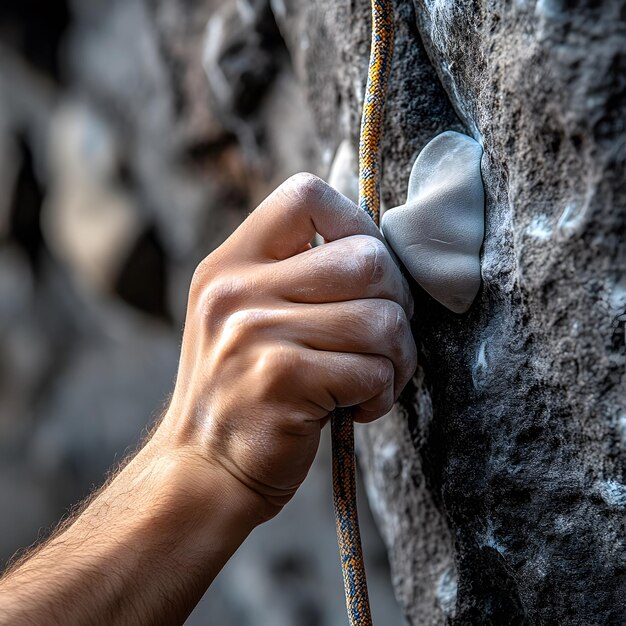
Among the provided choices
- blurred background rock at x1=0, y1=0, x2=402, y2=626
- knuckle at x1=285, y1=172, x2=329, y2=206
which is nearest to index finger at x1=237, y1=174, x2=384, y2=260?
knuckle at x1=285, y1=172, x2=329, y2=206

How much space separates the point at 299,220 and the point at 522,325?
0.17 meters

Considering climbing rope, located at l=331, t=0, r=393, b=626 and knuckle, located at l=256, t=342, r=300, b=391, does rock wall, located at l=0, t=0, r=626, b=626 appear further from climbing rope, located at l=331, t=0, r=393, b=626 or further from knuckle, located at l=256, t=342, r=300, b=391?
knuckle, located at l=256, t=342, r=300, b=391

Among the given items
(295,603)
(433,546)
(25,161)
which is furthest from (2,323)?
(433,546)

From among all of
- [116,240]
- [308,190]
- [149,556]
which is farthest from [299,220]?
[116,240]

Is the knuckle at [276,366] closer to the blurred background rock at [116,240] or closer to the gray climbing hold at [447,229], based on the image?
the gray climbing hold at [447,229]

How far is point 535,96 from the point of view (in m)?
0.39

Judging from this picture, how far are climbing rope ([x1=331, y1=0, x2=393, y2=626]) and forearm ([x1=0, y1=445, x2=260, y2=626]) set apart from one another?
69mm

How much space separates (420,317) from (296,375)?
153mm

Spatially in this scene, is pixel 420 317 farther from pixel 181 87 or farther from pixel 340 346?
pixel 181 87

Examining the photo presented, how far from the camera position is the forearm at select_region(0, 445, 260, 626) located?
1.50 ft

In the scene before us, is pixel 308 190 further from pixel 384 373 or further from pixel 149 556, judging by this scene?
pixel 149 556

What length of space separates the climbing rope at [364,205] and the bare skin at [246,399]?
0.13ft

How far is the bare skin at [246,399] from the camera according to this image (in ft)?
1.49

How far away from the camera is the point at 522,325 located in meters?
0.48
